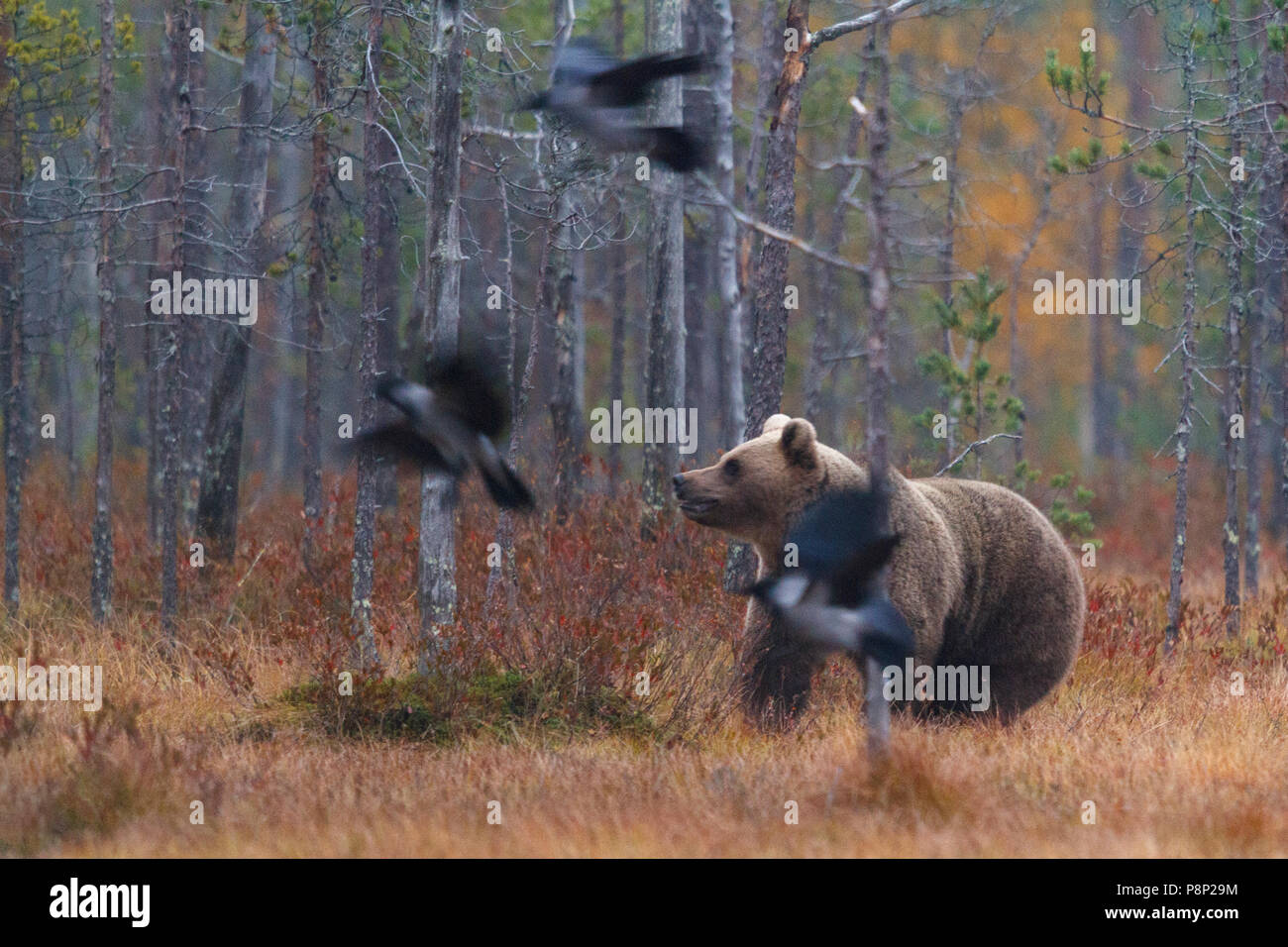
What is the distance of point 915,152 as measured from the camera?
25328 millimetres

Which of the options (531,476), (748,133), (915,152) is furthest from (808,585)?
(915,152)

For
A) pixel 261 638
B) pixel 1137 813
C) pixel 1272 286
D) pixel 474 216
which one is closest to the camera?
pixel 1137 813

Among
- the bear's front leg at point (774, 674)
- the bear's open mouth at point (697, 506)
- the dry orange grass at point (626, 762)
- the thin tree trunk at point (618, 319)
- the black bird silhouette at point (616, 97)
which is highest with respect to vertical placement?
the thin tree trunk at point (618, 319)

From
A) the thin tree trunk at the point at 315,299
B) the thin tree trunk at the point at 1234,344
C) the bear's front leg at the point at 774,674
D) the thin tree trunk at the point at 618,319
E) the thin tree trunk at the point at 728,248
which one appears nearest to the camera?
the bear's front leg at the point at 774,674

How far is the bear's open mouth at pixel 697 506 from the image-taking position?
719cm

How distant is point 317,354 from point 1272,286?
38.6ft

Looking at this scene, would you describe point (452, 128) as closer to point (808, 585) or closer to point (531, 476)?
point (808, 585)

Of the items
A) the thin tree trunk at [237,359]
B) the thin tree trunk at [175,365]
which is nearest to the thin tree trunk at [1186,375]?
the thin tree trunk at [175,365]

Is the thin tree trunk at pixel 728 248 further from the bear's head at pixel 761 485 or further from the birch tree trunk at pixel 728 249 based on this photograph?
the bear's head at pixel 761 485

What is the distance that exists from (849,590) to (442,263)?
3.98m

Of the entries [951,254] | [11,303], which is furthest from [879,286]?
[951,254]

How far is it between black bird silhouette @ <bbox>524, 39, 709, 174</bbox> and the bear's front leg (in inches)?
105

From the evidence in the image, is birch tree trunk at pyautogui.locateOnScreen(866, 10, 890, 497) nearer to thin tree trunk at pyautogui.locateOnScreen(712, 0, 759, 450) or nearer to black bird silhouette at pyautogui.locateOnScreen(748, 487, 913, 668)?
black bird silhouette at pyautogui.locateOnScreen(748, 487, 913, 668)

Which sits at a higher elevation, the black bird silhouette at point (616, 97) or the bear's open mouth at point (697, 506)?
the black bird silhouette at point (616, 97)
